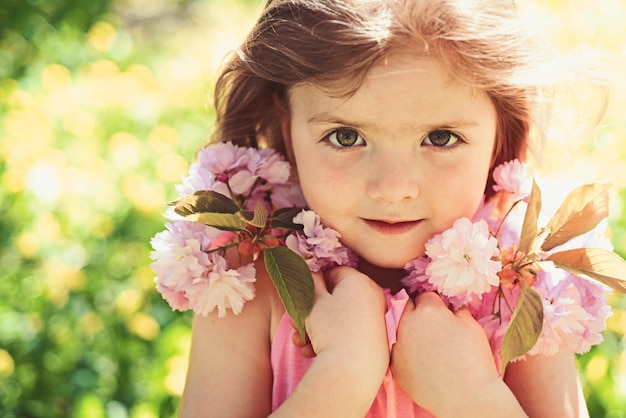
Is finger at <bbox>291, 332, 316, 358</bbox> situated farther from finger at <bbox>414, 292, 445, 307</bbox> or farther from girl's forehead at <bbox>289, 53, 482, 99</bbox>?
girl's forehead at <bbox>289, 53, 482, 99</bbox>

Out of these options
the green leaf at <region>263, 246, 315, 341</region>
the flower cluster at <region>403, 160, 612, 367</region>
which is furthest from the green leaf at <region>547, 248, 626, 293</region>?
the green leaf at <region>263, 246, 315, 341</region>

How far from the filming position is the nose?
170cm

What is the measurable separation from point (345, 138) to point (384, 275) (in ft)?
1.18

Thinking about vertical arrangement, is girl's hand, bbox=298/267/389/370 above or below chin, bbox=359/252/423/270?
below

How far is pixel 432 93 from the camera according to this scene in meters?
1.70

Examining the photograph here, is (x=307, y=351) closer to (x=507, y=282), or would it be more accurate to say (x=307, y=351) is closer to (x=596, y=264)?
(x=507, y=282)

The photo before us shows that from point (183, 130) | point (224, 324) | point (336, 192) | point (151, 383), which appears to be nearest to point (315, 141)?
point (336, 192)

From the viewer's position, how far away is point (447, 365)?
1.71m

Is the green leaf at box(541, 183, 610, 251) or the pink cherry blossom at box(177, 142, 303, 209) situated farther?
the pink cherry blossom at box(177, 142, 303, 209)

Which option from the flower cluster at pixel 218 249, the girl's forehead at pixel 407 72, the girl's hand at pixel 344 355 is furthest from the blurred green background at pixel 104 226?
the girl's hand at pixel 344 355

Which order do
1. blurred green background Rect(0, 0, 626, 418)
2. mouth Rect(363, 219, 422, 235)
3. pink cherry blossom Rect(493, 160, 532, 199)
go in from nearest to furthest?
mouth Rect(363, 219, 422, 235)
pink cherry blossom Rect(493, 160, 532, 199)
blurred green background Rect(0, 0, 626, 418)

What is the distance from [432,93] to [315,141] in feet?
0.86

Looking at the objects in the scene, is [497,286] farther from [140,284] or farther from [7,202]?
[7,202]

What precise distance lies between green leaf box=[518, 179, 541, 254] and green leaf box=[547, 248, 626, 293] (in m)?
0.06
